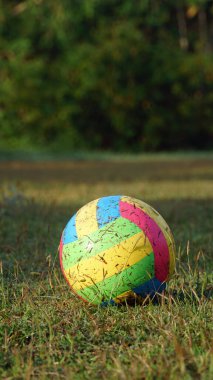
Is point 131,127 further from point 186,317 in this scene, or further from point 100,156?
point 186,317

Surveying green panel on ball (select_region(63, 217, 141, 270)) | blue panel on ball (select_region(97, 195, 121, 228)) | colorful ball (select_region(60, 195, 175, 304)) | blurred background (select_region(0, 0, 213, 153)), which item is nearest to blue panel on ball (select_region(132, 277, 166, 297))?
colorful ball (select_region(60, 195, 175, 304))

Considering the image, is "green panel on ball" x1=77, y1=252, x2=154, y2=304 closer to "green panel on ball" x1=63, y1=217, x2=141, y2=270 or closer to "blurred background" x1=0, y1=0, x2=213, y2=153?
"green panel on ball" x1=63, y1=217, x2=141, y2=270

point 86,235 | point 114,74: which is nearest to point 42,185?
point 86,235

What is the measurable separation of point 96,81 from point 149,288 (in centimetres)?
2439

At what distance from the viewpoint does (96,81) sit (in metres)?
28.1

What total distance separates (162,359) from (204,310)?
0.80m

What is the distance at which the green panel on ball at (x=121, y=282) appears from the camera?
4.13 m

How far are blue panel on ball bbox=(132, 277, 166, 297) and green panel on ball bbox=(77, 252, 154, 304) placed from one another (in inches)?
1.1

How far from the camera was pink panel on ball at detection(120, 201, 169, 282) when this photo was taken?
4234 mm

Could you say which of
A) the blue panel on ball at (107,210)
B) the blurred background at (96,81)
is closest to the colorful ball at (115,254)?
the blue panel on ball at (107,210)

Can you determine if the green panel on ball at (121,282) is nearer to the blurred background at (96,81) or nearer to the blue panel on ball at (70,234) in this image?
the blue panel on ball at (70,234)

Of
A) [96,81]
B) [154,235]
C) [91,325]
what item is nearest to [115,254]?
[154,235]

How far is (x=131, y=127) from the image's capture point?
29.0m

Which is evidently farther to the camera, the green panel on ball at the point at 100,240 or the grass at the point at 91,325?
the green panel on ball at the point at 100,240
